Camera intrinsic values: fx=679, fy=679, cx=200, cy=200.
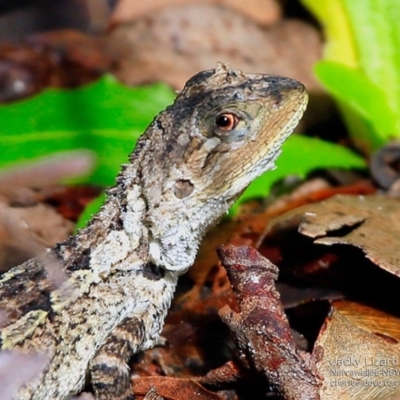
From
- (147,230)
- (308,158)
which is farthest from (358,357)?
(308,158)

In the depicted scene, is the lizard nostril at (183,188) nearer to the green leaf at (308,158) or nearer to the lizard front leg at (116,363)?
the lizard front leg at (116,363)

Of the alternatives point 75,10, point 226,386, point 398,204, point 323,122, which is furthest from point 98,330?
point 75,10

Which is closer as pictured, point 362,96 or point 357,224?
point 357,224

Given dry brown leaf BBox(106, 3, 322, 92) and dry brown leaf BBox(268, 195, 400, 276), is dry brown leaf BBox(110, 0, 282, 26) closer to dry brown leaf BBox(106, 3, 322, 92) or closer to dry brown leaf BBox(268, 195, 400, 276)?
dry brown leaf BBox(106, 3, 322, 92)

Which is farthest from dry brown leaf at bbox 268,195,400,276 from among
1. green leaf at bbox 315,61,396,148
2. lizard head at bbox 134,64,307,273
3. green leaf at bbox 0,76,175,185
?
green leaf at bbox 0,76,175,185

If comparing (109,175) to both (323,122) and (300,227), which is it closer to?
(300,227)

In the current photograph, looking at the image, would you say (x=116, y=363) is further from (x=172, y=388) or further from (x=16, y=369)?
(x=16, y=369)
